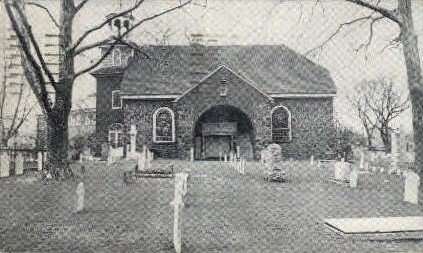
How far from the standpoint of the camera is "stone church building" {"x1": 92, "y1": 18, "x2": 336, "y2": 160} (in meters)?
23.4

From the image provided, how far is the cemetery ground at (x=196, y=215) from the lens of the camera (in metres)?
5.36

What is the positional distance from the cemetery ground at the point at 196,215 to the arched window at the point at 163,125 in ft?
40.2

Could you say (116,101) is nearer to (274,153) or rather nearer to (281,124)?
(281,124)

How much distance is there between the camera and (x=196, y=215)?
295 inches

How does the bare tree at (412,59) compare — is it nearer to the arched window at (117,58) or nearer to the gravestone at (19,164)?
the gravestone at (19,164)

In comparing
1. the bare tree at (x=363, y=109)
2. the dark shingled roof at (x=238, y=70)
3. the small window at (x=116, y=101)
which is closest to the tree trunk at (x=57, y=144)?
the dark shingled roof at (x=238, y=70)

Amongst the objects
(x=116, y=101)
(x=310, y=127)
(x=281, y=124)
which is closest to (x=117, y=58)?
A: (x=116, y=101)

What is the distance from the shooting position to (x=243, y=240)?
5.71 metres

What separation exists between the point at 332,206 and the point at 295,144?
596 inches

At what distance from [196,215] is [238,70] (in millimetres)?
19058

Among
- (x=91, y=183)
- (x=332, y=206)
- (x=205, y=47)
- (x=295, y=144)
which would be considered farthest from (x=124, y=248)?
(x=205, y=47)

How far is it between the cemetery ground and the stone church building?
11585 mm

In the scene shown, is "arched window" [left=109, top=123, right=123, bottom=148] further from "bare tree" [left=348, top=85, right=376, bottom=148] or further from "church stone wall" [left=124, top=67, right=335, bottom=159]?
"bare tree" [left=348, top=85, right=376, bottom=148]

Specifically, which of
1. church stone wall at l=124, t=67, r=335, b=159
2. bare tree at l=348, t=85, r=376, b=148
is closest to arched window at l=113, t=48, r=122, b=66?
church stone wall at l=124, t=67, r=335, b=159
